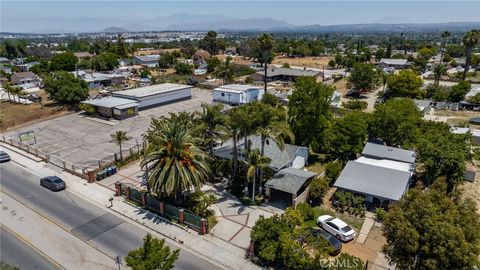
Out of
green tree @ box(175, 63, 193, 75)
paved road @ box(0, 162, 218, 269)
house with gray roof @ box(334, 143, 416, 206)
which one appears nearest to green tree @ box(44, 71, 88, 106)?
paved road @ box(0, 162, 218, 269)

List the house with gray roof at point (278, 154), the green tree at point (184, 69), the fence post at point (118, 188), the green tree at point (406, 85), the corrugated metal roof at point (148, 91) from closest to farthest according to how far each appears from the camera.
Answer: the fence post at point (118, 188), the house with gray roof at point (278, 154), the corrugated metal roof at point (148, 91), the green tree at point (406, 85), the green tree at point (184, 69)

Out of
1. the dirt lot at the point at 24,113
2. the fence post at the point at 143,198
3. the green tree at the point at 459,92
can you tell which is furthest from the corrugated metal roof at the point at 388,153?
the dirt lot at the point at 24,113

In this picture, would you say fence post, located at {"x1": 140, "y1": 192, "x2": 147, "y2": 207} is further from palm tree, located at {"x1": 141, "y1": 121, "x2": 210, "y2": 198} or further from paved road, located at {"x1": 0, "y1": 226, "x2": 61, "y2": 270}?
paved road, located at {"x1": 0, "y1": 226, "x2": 61, "y2": 270}

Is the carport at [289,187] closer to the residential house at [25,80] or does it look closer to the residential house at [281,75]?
the residential house at [281,75]

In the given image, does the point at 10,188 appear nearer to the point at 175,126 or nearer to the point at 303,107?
the point at 175,126

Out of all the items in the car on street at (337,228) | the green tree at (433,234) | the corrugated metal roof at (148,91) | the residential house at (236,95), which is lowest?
the car on street at (337,228)

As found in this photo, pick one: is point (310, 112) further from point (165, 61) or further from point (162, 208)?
point (165, 61)

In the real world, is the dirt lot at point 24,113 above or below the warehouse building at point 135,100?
below
